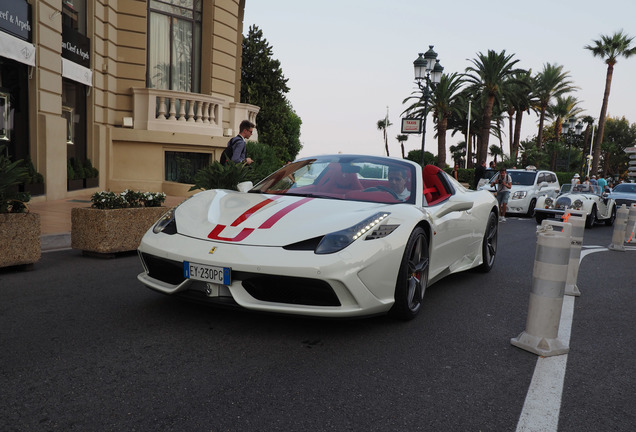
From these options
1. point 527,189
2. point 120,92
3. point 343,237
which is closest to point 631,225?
point 527,189

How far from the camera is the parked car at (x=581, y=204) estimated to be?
1443 cm

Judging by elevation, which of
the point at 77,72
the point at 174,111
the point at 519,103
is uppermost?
the point at 519,103

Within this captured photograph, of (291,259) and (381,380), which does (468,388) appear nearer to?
(381,380)

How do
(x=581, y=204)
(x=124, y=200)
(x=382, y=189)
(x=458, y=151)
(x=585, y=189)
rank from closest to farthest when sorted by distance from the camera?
1. (x=382, y=189)
2. (x=124, y=200)
3. (x=581, y=204)
4. (x=585, y=189)
5. (x=458, y=151)

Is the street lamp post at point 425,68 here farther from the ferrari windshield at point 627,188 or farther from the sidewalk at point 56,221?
the sidewalk at point 56,221

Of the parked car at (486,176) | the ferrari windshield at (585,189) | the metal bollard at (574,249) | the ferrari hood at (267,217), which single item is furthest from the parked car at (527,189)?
the ferrari hood at (267,217)

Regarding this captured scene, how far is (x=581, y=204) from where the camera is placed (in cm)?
1462

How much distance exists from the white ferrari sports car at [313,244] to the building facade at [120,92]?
9.53 m

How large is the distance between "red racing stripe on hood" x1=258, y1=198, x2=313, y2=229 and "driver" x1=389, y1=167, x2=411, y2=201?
32.2 inches

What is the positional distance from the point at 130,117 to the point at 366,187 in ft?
44.4

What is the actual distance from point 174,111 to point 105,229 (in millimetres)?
11020

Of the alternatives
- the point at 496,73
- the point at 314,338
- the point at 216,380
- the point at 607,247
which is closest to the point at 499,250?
the point at 607,247

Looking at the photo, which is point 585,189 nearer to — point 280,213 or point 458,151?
point 280,213

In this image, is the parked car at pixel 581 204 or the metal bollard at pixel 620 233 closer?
the metal bollard at pixel 620 233
